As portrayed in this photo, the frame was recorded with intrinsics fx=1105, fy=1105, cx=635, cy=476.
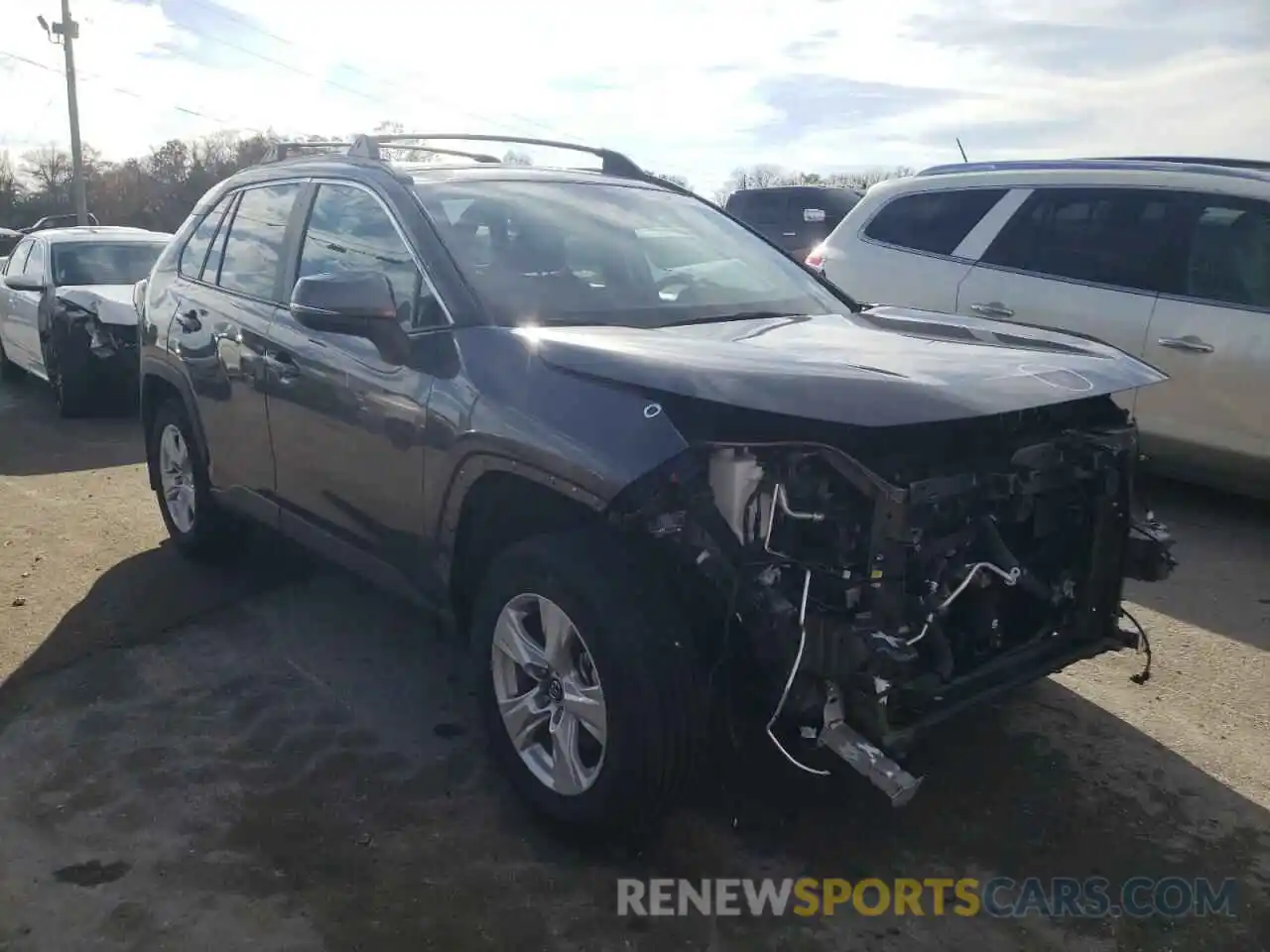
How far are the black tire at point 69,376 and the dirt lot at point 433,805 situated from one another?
4.74 meters

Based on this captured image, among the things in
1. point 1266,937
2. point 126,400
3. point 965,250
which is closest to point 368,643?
point 1266,937

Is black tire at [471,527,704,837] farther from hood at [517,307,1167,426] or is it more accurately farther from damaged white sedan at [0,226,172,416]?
damaged white sedan at [0,226,172,416]

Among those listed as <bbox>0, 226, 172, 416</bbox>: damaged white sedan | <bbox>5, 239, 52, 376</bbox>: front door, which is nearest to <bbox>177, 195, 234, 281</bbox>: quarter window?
<bbox>0, 226, 172, 416</bbox>: damaged white sedan

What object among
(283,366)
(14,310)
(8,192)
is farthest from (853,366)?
(8,192)

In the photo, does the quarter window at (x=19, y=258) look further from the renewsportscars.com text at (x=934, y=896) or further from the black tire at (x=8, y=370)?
the renewsportscars.com text at (x=934, y=896)

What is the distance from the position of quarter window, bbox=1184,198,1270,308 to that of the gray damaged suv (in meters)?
2.57

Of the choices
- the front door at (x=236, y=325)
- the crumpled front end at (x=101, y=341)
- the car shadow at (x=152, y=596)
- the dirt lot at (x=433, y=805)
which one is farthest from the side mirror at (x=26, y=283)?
the dirt lot at (x=433, y=805)

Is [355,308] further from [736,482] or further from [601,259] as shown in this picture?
[736,482]

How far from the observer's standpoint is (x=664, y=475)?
2.77 m

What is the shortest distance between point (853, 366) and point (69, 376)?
807 cm

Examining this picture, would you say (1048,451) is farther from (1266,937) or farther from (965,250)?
(965,250)

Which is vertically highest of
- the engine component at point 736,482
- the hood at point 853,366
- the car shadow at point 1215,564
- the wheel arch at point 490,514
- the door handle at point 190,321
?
the hood at point 853,366

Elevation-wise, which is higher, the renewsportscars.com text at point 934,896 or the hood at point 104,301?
the hood at point 104,301

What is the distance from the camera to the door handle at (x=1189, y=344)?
5715 mm
